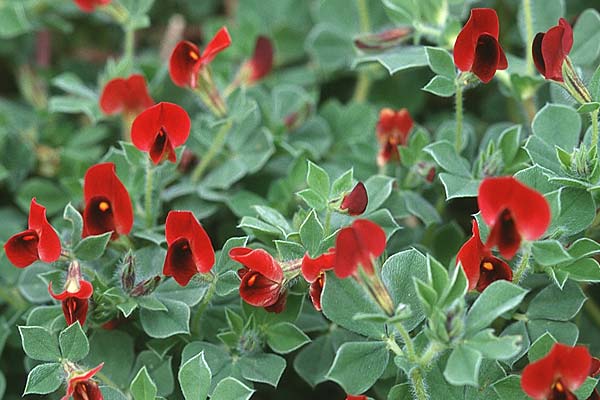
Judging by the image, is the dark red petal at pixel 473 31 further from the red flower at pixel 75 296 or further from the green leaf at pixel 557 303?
the red flower at pixel 75 296

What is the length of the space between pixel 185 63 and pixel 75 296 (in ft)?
1.89

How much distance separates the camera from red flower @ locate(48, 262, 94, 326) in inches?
57.2

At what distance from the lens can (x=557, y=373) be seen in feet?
4.08

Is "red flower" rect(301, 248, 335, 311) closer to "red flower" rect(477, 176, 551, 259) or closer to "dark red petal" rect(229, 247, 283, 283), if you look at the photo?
"dark red petal" rect(229, 247, 283, 283)

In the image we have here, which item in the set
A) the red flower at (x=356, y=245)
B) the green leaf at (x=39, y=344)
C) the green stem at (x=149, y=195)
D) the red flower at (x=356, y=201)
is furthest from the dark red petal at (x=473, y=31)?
the green leaf at (x=39, y=344)

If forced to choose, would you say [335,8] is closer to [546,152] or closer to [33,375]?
[546,152]

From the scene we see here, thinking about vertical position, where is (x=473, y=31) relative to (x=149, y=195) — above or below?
above

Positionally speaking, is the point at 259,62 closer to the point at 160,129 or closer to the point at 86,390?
the point at 160,129

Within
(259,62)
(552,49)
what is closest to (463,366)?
(552,49)

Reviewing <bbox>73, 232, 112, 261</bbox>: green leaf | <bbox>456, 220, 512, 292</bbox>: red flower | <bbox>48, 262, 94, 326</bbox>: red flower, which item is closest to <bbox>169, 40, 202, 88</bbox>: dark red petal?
<bbox>73, 232, 112, 261</bbox>: green leaf

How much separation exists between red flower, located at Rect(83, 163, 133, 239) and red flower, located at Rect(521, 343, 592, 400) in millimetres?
825

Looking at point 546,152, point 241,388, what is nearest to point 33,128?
point 241,388

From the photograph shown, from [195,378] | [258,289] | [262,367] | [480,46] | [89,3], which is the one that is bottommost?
[262,367]

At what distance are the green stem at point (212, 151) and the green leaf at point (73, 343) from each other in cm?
60
